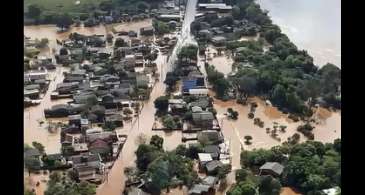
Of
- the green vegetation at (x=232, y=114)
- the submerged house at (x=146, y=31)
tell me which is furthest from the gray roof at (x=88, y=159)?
the submerged house at (x=146, y=31)

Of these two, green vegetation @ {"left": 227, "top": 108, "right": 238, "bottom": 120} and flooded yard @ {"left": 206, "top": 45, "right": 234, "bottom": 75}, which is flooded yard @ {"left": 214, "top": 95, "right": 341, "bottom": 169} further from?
flooded yard @ {"left": 206, "top": 45, "right": 234, "bottom": 75}

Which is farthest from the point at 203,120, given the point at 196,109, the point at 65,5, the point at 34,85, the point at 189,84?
the point at 65,5

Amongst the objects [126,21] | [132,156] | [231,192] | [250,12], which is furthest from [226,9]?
[231,192]

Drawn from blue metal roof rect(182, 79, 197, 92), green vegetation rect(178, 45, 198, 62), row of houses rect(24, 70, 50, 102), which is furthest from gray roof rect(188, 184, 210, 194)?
green vegetation rect(178, 45, 198, 62)

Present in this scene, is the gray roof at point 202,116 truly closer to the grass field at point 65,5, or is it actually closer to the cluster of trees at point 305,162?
the cluster of trees at point 305,162
